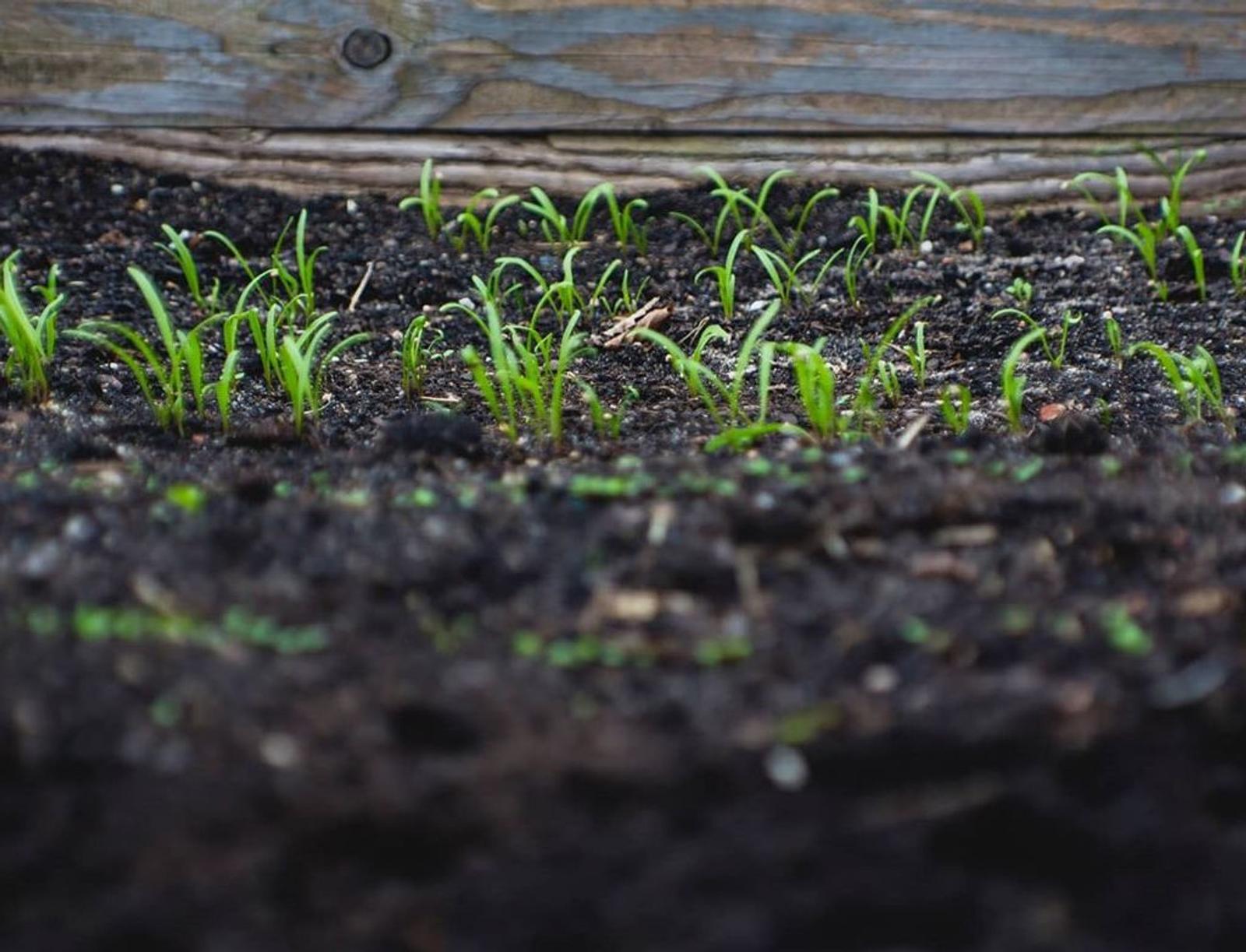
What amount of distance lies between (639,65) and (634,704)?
253 cm

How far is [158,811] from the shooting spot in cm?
98

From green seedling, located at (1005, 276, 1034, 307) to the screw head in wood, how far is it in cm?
173

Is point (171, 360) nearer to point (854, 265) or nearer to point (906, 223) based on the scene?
point (854, 265)

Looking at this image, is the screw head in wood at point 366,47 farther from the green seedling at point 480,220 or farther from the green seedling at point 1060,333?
the green seedling at point 1060,333

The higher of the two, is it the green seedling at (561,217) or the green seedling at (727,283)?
the green seedling at (561,217)

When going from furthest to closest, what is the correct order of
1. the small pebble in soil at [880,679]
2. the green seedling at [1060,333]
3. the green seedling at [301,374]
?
the green seedling at [1060,333] → the green seedling at [301,374] → the small pebble in soil at [880,679]

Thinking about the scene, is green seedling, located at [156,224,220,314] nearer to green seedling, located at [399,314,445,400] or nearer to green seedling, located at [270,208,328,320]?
green seedling, located at [270,208,328,320]

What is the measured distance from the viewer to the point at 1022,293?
2.79m

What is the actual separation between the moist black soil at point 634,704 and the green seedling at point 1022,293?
1.03 meters

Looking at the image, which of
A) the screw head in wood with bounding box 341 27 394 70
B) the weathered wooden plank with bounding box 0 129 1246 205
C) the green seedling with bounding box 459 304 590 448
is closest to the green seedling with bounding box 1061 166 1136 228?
the weathered wooden plank with bounding box 0 129 1246 205

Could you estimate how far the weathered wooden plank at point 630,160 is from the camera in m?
3.31

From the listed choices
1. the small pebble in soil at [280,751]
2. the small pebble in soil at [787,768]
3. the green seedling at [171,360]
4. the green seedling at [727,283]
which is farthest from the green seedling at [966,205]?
the small pebble in soil at [280,751]

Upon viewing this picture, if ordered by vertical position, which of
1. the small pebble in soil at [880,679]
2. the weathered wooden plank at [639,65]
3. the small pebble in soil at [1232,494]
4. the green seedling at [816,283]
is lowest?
the small pebble in soil at [880,679]

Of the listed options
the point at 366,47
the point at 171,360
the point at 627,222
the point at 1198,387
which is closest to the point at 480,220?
the point at 627,222
